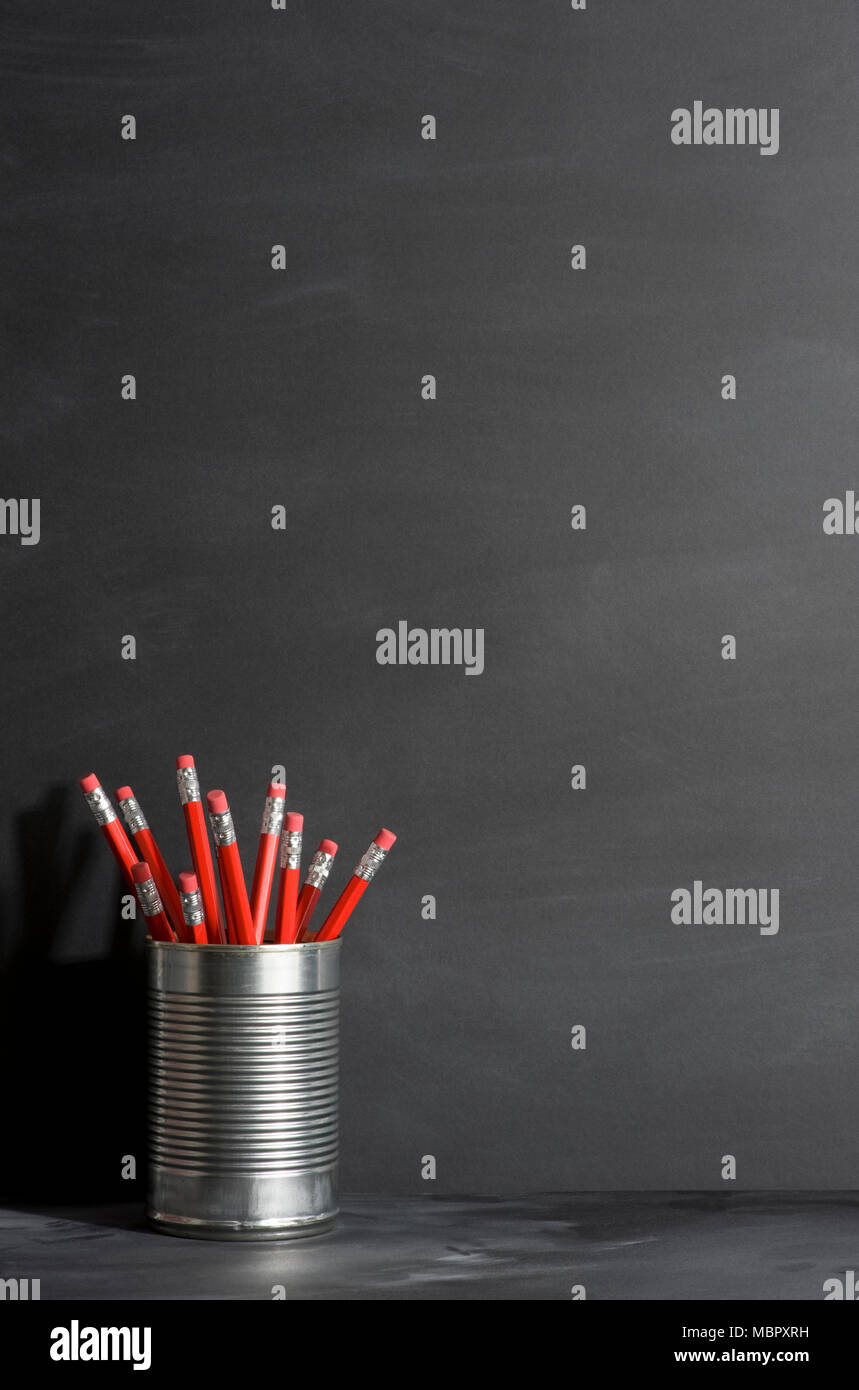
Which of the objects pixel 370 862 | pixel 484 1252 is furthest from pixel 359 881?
pixel 484 1252

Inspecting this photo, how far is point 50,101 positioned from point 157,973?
70cm

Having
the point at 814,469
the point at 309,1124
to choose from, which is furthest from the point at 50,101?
the point at 309,1124

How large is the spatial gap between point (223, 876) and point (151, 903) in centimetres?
6

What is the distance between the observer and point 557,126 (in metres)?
1.11

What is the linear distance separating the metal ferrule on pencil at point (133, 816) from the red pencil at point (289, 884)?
0.36 ft

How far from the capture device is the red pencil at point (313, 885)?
1.00 m

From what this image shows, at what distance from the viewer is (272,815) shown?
39.0 inches

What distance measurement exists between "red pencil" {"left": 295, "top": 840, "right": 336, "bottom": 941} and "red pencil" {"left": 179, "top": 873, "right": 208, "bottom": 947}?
0.07 meters

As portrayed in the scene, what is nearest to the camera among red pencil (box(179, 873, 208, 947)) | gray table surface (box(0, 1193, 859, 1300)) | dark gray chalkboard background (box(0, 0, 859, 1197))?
gray table surface (box(0, 1193, 859, 1300))

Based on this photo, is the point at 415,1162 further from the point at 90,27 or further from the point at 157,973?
the point at 90,27

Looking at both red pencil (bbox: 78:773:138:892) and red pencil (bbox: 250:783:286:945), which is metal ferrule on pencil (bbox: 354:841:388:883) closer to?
red pencil (bbox: 250:783:286:945)

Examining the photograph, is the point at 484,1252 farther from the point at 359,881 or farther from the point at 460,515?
the point at 460,515

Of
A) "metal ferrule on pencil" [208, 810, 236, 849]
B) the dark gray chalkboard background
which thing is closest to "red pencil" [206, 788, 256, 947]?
"metal ferrule on pencil" [208, 810, 236, 849]

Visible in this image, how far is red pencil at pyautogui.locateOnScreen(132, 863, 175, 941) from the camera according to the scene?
3.18 feet
